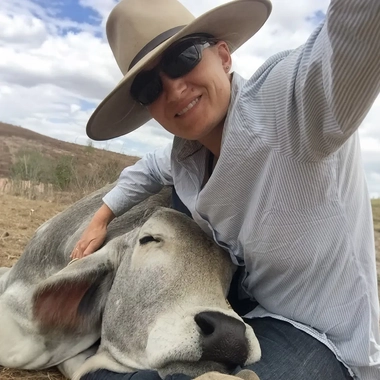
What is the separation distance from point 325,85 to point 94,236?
91.2 inches

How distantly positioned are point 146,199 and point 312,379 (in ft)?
6.51

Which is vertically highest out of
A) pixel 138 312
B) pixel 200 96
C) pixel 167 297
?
pixel 200 96

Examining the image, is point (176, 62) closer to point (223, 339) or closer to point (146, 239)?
point (146, 239)

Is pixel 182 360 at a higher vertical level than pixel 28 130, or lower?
higher

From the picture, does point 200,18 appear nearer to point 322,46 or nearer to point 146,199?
point 322,46

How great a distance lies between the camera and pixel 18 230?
7961mm

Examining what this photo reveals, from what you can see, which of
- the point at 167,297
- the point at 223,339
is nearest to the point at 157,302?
the point at 167,297

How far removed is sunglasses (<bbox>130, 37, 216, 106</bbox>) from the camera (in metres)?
2.87

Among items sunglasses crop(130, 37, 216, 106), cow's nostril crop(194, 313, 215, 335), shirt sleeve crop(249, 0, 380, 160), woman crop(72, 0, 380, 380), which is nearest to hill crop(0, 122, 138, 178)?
woman crop(72, 0, 380, 380)

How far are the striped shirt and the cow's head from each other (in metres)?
0.21

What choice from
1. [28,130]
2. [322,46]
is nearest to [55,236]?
[322,46]

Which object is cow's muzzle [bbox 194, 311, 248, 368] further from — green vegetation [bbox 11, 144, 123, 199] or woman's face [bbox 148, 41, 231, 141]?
green vegetation [bbox 11, 144, 123, 199]

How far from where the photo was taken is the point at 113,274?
→ 349 centimetres

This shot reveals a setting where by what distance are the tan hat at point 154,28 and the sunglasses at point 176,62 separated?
6cm
